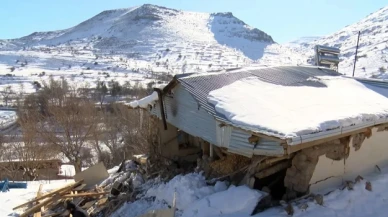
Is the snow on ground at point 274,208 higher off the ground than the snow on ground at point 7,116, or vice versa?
the snow on ground at point 274,208

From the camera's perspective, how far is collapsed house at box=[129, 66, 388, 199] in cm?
532

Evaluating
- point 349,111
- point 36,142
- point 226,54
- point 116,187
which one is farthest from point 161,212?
point 226,54

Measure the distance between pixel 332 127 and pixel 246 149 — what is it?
141cm

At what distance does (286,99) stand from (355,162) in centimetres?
175

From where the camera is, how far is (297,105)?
20.5ft

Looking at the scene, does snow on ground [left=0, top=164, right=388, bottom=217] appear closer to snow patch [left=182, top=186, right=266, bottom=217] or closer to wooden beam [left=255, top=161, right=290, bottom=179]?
snow patch [left=182, top=186, right=266, bottom=217]

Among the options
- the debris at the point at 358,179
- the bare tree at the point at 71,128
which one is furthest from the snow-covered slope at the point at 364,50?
the bare tree at the point at 71,128

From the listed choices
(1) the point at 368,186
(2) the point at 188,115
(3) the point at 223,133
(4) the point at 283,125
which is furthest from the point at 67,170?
(1) the point at 368,186

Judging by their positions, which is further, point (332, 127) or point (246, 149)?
point (246, 149)

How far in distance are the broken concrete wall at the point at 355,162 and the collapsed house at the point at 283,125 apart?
0.02 meters

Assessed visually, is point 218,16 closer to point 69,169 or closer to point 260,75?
point 69,169

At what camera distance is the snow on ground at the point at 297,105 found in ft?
17.3

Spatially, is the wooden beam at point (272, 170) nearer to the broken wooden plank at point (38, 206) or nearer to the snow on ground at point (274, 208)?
the snow on ground at point (274, 208)

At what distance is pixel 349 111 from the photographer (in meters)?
5.86
